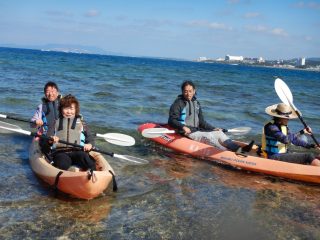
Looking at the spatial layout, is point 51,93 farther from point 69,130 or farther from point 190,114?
point 190,114


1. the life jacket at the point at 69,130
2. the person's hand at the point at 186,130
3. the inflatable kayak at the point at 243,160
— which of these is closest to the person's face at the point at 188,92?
the person's hand at the point at 186,130

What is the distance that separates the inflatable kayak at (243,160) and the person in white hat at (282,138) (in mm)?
200

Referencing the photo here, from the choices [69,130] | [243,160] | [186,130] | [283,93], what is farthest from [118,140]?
[283,93]

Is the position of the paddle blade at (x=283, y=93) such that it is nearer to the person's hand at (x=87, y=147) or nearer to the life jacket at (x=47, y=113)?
the person's hand at (x=87, y=147)

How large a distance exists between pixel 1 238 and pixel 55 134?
1.95 meters

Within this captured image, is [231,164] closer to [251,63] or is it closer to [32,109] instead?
[32,109]

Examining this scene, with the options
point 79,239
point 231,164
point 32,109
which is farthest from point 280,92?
point 32,109

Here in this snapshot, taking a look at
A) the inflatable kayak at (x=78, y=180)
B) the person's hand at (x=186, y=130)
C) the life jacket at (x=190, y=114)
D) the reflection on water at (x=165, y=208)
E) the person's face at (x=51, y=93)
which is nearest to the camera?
the reflection on water at (x=165, y=208)

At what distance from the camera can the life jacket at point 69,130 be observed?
557 cm

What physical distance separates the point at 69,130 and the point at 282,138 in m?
3.26

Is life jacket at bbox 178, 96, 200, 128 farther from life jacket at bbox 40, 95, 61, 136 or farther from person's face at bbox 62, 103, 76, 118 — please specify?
person's face at bbox 62, 103, 76, 118

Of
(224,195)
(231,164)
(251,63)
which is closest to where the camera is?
(224,195)

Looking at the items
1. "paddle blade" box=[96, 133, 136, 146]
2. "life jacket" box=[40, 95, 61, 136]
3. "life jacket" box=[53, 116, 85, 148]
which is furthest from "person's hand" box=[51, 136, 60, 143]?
"life jacket" box=[40, 95, 61, 136]

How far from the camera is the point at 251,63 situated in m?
155
